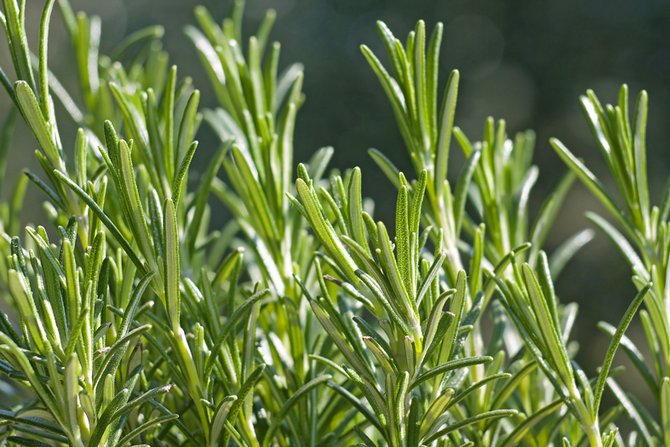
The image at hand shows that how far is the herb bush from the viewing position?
0.28 metres

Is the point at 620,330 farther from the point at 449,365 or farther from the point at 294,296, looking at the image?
the point at 294,296

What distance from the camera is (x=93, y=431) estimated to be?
28cm

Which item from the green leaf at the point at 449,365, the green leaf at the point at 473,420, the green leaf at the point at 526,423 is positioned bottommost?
the green leaf at the point at 526,423

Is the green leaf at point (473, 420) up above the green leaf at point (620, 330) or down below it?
below

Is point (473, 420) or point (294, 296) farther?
point (294, 296)

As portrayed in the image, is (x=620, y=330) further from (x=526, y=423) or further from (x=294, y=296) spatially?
(x=294, y=296)

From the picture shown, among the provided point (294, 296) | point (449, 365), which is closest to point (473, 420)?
point (449, 365)

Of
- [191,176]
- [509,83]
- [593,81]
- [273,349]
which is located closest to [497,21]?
[509,83]

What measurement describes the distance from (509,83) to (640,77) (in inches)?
16.7

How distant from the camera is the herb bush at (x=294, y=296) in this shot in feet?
0.92

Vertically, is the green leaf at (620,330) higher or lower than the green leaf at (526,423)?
higher

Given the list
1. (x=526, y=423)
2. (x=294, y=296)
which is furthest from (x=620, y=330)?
(x=294, y=296)

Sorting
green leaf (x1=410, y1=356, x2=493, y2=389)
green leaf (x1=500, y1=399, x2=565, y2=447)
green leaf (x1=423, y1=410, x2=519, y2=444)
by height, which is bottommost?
green leaf (x1=500, y1=399, x2=565, y2=447)

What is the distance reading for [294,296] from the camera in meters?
0.40
